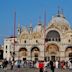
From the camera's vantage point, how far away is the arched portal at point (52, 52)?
69250 mm

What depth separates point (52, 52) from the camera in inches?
2749

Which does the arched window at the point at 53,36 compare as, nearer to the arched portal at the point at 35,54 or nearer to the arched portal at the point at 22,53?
the arched portal at the point at 35,54

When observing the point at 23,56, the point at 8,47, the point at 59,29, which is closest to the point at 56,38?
the point at 59,29

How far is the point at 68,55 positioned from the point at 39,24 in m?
15.9

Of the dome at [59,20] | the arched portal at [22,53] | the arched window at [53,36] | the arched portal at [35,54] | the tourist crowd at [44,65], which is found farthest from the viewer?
the dome at [59,20]

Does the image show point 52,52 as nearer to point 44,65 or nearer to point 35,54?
point 35,54

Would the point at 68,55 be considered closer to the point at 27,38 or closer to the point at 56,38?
the point at 56,38

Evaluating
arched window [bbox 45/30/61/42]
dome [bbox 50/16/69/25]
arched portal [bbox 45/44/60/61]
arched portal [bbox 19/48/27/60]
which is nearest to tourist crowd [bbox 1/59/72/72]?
arched portal [bbox 45/44/60/61]

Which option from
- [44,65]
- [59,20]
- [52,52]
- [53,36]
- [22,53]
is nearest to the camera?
[44,65]

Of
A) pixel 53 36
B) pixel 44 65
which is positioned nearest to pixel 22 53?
pixel 53 36

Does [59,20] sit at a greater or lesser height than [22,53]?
greater

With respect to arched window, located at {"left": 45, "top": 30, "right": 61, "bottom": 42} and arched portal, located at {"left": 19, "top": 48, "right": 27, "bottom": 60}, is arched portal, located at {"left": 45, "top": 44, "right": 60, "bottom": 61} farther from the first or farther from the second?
arched portal, located at {"left": 19, "top": 48, "right": 27, "bottom": 60}

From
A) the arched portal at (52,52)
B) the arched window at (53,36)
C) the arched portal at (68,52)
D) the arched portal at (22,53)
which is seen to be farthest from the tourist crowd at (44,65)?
the arched window at (53,36)

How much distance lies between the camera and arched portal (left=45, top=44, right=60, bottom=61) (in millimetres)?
69250
